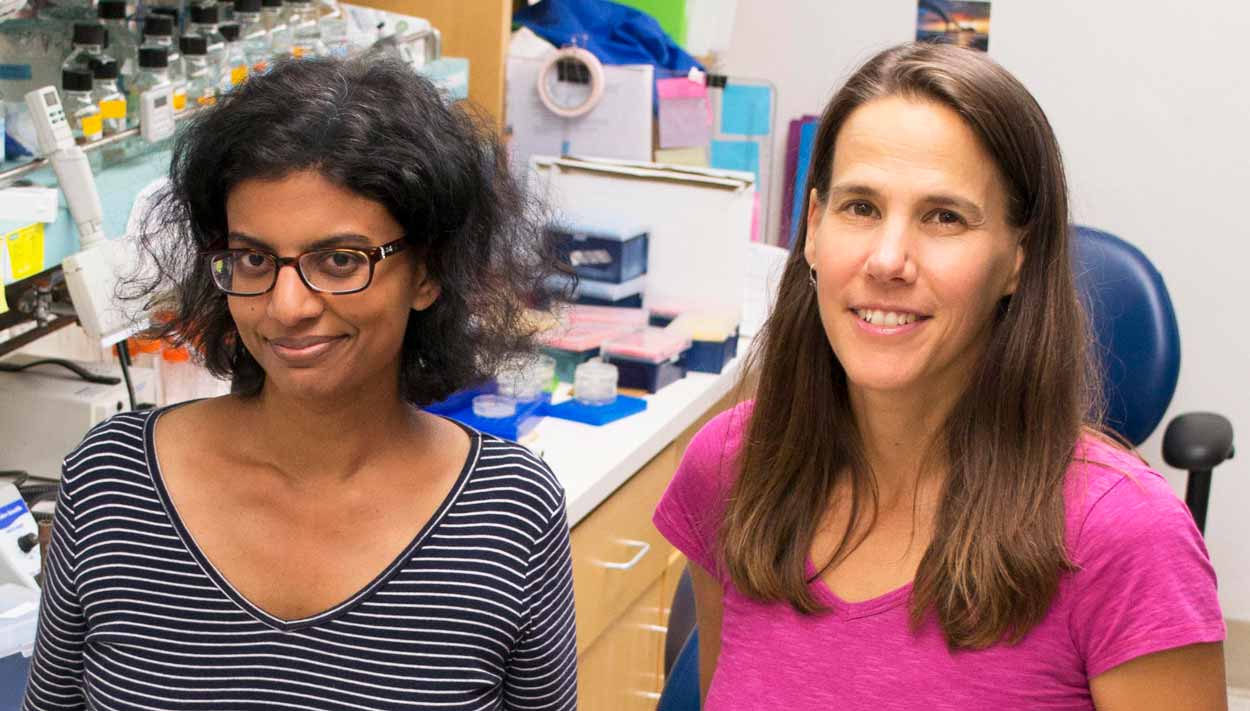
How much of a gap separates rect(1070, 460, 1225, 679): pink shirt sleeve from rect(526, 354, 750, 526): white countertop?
0.95 metres

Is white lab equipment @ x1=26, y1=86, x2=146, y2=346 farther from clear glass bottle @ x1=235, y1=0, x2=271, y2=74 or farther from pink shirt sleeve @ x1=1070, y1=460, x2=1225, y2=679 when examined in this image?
pink shirt sleeve @ x1=1070, y1=460, x2=1225, y2=679

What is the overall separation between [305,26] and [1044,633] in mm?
1697

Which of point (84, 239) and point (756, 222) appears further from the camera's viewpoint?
point (756, 222)

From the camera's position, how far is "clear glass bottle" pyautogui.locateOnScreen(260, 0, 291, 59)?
231 cm

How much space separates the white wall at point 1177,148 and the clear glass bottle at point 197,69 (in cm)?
219

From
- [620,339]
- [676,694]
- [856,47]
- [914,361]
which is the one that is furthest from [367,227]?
[856,47]

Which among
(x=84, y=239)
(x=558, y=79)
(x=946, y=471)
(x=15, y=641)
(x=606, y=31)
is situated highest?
(x=606, y=31)

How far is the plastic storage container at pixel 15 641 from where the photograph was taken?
1.46 m

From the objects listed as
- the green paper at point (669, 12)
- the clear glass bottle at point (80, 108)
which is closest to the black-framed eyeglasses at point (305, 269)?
the clear glass bottle at point (80, 108)

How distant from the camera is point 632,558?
2479 millimetres

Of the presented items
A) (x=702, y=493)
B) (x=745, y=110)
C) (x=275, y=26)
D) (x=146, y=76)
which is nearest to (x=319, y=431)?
(x=702, y=493)

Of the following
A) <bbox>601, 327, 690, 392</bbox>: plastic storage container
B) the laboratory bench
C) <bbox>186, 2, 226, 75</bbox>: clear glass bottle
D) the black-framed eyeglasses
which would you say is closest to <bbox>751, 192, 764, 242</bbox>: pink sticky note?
the laboratory bench

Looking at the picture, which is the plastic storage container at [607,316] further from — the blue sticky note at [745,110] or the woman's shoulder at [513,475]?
the woman's shoulder at [513,475]

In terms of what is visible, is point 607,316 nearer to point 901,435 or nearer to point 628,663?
point 628,663
